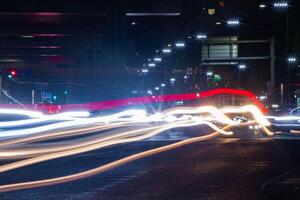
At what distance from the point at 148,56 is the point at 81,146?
306 ft

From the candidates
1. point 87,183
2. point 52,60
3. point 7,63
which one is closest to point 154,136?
point 87,183

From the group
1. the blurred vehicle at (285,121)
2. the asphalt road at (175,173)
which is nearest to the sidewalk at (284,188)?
the asphalt road at (175,173)

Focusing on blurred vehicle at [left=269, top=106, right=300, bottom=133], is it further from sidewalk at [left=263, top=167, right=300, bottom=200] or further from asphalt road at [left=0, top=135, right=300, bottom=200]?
sidewalk at [left=263, top=167, right=300, bottom=200]

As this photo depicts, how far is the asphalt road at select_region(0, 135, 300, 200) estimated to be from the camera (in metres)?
12.0

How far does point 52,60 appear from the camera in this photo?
223ft

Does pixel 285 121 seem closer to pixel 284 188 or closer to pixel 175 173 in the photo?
pixel 175 173

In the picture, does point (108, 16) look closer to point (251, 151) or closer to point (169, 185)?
point (251, 151)

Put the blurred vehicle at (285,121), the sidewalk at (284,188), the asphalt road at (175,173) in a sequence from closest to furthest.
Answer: the sidewalk at (284,188)
the asphalt road at (175,173)
the blurred vehicle at (285,121)

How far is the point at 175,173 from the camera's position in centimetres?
1523

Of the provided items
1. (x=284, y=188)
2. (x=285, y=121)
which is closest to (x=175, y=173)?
(x=284, y=188)

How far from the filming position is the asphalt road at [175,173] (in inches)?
473

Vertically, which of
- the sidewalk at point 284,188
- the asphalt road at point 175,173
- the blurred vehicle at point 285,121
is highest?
the blurred vehicle at point 285,121

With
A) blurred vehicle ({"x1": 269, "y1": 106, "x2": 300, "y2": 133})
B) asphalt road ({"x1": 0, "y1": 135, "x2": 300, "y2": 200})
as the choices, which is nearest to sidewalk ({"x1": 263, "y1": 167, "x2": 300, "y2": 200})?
asphalt road ({"x1": 0, "y1": 135, "x2": 300, "y2": 200})

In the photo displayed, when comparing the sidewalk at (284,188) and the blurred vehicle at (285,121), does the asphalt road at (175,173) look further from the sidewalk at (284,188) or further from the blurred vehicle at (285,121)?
the blurred vehicle at (285,121)
